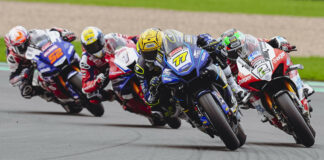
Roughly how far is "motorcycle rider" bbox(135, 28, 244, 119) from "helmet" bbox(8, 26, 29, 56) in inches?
125

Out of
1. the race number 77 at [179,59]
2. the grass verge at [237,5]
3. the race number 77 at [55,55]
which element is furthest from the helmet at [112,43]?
the grass verge at [237,5]

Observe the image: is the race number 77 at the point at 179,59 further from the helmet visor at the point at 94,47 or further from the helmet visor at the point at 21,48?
the helmet visor at the point at 21,48

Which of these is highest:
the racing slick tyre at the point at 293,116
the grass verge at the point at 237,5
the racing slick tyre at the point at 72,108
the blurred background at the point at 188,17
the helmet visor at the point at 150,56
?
the helmet visor at the point at 150,56

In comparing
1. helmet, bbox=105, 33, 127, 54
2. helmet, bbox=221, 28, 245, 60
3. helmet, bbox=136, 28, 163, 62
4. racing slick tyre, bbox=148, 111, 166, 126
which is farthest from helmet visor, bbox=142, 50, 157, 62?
helmet, bbox=105, 33, 127, 54

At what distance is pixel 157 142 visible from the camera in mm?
8016

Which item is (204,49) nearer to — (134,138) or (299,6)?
(134,138)

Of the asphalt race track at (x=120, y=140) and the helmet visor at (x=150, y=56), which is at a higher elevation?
the helmet visor at (x=150, y=56)

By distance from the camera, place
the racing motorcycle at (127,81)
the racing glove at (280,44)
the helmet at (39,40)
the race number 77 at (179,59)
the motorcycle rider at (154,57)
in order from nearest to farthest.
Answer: the race number 77 at (179,59) → the motorcycle rider at (154,57) → the racing glove at (280,44) → the racing motorcycle at (127,81) → the helmet at (39,40)

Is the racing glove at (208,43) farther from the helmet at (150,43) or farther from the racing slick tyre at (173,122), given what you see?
the racing slick tyre at (173,122)

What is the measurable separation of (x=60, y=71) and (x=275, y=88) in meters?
4.13

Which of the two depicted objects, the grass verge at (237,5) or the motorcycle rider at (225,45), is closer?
the motorcycle rider at (225,45)

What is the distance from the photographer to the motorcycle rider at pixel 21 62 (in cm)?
1097

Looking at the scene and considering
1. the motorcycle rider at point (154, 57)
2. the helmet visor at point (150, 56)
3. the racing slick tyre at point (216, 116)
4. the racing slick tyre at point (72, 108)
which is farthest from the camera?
the racing slick tyre at point (72, 108)

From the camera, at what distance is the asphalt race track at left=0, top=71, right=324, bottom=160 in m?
7.01
